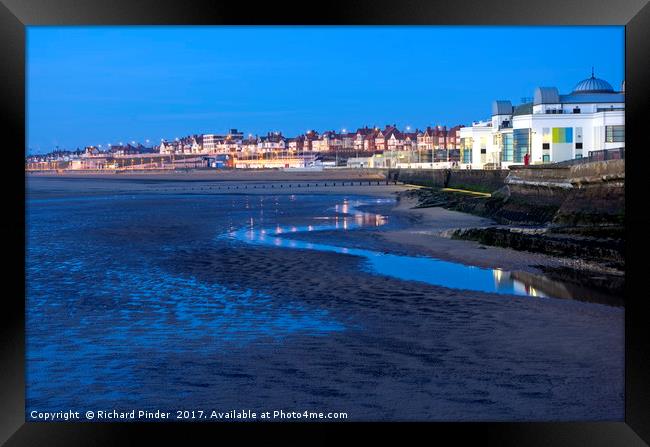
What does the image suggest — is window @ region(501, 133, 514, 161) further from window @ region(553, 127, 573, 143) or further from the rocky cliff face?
the rocky cliff face

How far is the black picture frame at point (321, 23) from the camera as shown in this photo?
184 inches

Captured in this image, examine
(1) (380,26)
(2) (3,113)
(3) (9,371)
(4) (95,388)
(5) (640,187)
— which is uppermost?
(1) (380,26)

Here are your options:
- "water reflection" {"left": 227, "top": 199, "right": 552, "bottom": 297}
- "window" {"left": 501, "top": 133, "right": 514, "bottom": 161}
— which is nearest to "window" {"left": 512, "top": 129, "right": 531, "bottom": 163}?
"window" {"left": 501, "top": 133, "right": 514, "bottom": 161}

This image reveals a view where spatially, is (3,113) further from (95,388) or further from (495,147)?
(495,147)

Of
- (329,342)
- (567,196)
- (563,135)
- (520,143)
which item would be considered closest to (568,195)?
(567,196)

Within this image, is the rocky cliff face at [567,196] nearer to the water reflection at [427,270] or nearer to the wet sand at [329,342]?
the water reflection at [427,270]

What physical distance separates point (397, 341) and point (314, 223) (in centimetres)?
1844

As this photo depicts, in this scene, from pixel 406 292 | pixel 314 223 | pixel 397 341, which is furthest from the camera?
pixel 314 223

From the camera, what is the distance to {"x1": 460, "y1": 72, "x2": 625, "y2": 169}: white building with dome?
4641 cm

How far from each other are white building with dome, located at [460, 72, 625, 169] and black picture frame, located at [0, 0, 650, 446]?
4029cm

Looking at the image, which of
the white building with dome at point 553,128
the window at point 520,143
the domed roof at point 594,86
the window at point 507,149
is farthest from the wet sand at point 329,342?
the domed roof at point 594,86

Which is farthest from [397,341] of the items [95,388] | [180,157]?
[180,157]

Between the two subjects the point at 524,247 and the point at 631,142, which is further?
the point at 524,247

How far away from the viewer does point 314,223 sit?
26.9 m
